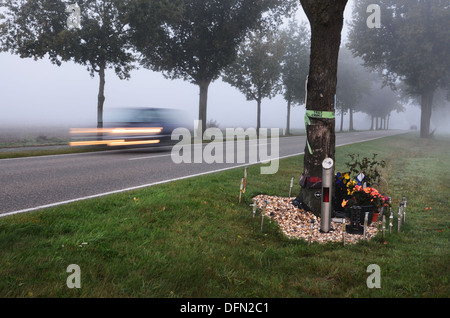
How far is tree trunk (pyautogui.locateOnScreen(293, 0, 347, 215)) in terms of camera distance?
4.91 meters

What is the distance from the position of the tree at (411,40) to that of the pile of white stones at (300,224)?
105ft

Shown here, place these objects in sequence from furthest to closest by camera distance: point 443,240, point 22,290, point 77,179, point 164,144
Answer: point 164,144, point 77,179, point 443,240, point 22,290

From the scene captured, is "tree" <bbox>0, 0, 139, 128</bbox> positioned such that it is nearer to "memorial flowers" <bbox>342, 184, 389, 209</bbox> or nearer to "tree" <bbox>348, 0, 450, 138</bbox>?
"memorial flowers" <bbox>342, 184, 389, 209</bbox>

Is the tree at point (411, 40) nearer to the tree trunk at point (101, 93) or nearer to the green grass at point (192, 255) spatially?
the tree trunk at point (101, 93)

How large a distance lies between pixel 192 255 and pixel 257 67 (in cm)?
3191

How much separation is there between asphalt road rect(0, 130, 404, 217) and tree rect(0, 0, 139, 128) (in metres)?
9.01

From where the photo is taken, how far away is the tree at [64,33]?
57.4 ft

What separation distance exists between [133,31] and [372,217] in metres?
18.8

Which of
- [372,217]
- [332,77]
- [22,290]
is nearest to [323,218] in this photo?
[372,217]

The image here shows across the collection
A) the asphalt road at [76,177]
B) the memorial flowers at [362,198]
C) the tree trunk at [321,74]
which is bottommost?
the asphalt road at [76,177]

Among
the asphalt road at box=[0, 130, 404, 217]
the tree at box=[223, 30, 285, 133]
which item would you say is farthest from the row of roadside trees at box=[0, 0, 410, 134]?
the asphalt road at box=[0, 130, 404, 217]

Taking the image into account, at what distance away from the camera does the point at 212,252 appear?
3.81 m

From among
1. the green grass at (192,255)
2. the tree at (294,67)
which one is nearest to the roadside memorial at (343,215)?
the green grass at (192,255)
